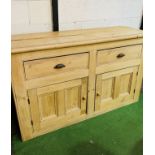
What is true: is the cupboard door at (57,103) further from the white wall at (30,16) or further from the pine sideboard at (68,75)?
the white wall at (30,16)

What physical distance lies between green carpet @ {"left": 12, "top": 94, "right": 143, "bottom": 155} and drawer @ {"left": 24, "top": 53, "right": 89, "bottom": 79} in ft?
2.00

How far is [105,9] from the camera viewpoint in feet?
6.46

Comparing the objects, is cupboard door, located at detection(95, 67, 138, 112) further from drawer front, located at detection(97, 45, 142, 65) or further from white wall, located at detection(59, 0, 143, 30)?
white wall, located at detection(59, 0, 143, 30)

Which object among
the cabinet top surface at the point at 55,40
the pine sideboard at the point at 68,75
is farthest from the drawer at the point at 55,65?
the cabinet top surface at the point at 55,40

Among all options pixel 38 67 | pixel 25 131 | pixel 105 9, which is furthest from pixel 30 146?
pixel 105 9

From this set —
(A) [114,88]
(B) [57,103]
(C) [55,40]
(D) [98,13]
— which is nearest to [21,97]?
(B) [57,103]

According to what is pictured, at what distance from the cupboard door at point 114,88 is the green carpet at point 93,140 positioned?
0.53ft

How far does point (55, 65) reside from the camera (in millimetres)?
1365

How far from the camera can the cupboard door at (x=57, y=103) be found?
1.43 m

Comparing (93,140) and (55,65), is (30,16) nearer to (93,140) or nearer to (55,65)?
(55,65)
